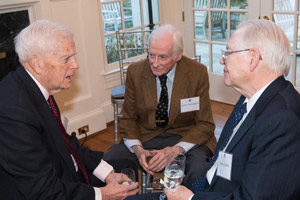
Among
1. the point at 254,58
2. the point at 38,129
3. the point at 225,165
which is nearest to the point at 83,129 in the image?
the point at 38,129

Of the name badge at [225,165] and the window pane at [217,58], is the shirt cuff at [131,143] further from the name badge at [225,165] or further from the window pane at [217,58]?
the window pane at [217,58]

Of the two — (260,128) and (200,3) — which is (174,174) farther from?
(200,3)

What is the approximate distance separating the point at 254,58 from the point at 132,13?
125 inches

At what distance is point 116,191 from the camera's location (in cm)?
208

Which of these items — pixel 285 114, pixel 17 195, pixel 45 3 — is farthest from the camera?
pixel 45 3

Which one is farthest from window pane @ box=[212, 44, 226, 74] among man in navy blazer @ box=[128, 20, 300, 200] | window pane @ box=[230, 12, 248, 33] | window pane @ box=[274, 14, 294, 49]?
man in navy blazer @ box=[128, 20, 300, 200]

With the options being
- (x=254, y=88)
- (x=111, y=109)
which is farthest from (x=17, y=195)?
(x=111, y=109)

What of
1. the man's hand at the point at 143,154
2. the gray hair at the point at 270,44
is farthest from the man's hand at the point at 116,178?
the gray hair at the point at 270,44

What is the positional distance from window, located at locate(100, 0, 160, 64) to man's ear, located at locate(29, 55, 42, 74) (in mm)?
2529

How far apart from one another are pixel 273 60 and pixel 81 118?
2.85 m

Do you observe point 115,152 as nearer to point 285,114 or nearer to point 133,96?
point 133,96

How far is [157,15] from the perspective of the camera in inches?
194

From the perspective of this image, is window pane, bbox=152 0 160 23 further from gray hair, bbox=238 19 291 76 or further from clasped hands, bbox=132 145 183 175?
gray hair, bbox=238 19 291 76

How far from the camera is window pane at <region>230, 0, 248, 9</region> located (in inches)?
171
